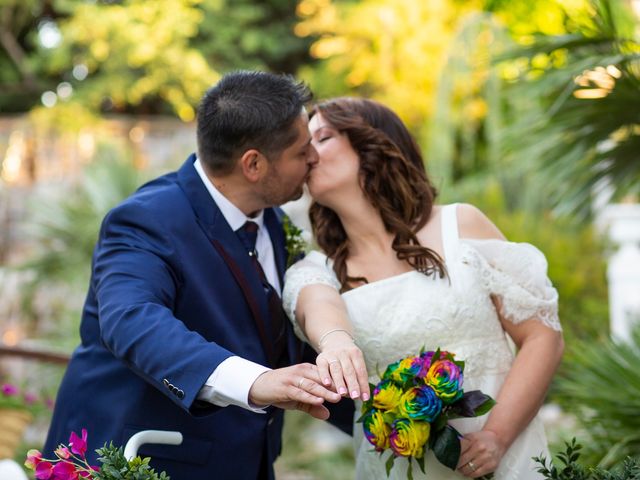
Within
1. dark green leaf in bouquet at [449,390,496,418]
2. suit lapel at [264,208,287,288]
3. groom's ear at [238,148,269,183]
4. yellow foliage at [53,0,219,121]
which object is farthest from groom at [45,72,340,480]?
yellow foliage at [53,0,219,121]

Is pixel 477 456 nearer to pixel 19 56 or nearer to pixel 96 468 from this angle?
pixel 96 468

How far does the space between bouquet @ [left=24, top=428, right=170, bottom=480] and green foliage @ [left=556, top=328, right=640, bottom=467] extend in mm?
2462

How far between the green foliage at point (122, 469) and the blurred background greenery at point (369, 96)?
2.32 m

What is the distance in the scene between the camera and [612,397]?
13.3 ft

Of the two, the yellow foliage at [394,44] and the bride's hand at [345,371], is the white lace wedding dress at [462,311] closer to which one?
the bride's hand at [345,371]

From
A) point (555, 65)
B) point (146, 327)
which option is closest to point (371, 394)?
point (146, 327)

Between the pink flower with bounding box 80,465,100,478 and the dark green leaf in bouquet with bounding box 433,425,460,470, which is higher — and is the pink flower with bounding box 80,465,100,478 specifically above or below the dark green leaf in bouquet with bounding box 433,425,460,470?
above

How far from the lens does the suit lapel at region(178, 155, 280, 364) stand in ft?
9.34

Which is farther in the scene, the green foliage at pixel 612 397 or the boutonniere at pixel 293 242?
the green foliage at pixel 612 397

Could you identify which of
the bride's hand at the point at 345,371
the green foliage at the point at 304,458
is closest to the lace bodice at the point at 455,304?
the bride's hand at the point at 345,371

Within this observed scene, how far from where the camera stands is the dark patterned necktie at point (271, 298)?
9.65 feet

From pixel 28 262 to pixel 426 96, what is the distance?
7.46 metres

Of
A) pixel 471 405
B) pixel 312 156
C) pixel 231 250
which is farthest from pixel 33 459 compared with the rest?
pixel 312 156

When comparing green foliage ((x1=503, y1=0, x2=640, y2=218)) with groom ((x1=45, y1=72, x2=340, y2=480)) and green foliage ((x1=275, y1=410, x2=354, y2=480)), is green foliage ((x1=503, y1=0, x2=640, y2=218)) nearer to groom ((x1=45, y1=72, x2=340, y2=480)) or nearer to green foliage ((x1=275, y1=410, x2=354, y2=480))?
groom ((x1=45, y1=72, x2=340, y2=480))
